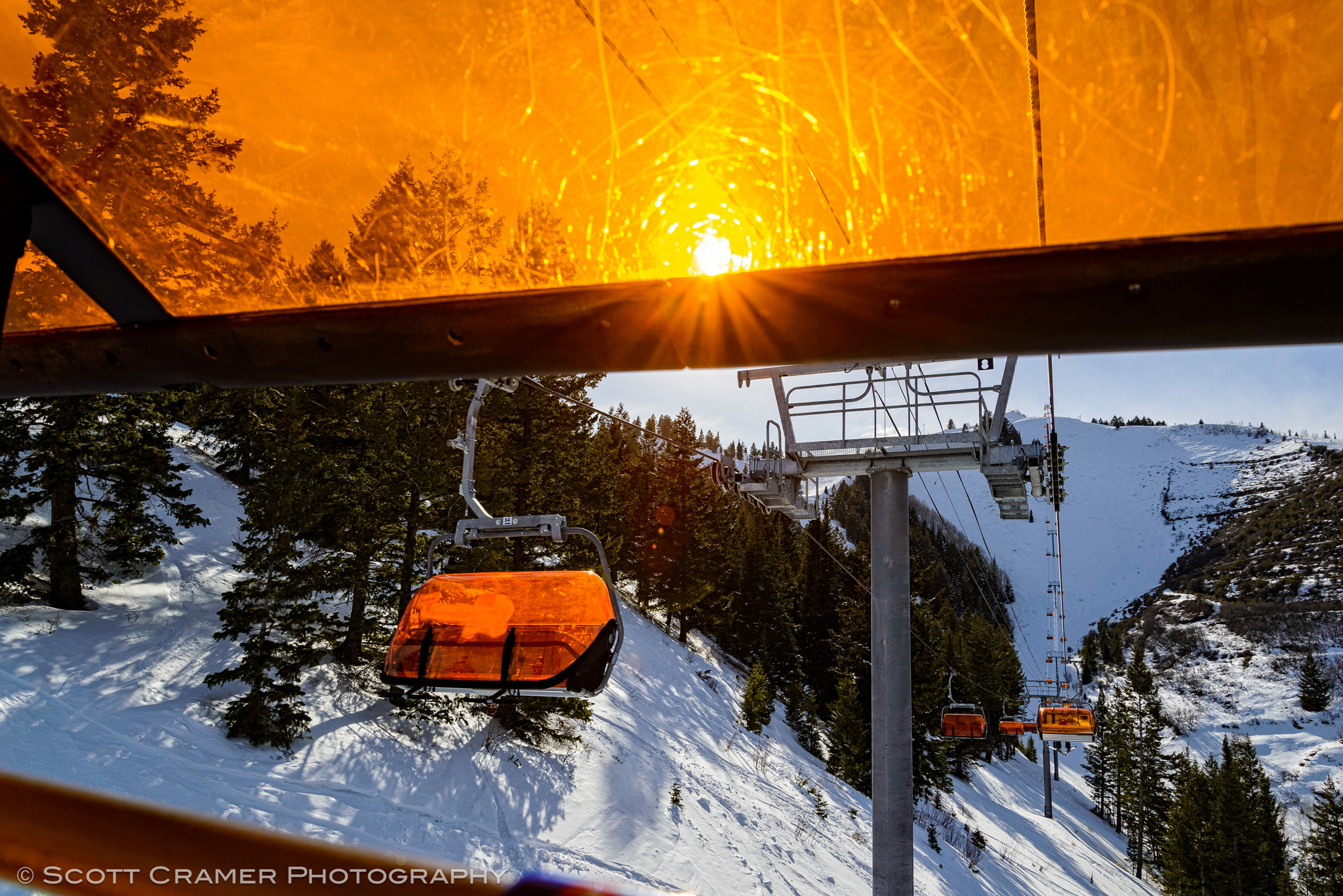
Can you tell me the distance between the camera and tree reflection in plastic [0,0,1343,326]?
117 centimetres

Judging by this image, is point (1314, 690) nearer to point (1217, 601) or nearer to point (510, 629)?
point (1217, 601)

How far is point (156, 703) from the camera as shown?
11.9m

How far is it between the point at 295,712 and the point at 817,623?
2965 cm

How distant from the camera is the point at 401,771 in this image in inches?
492

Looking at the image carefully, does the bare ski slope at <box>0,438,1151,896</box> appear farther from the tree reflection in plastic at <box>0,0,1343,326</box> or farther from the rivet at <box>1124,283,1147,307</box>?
the rivet at <box>1124,283,1147,307</box>

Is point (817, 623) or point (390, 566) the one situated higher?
point (390, 566)

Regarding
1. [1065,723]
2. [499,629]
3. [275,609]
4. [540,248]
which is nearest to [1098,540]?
[1065,723]

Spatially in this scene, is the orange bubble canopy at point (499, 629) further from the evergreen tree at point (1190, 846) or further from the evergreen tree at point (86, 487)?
the evergreen tree at point (1190, 846)

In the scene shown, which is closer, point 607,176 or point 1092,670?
point 607,176

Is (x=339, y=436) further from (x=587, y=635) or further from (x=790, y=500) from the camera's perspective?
(x=587, y=635)

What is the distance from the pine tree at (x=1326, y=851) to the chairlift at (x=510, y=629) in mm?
50141

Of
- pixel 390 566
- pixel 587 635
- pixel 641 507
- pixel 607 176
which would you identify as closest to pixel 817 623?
pixel 641 507

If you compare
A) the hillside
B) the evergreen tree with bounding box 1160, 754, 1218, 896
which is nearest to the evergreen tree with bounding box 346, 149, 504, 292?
the hillside

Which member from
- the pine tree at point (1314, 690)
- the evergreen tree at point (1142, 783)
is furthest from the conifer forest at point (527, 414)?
the pine tree at point (1314, 690)
